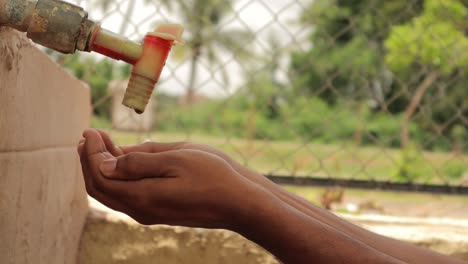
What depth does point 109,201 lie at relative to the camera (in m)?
0.69

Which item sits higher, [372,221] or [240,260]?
[372,221]

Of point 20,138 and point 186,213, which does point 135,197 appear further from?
point 20,138

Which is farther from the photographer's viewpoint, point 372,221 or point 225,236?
point 372,221

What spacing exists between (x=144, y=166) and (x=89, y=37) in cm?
15

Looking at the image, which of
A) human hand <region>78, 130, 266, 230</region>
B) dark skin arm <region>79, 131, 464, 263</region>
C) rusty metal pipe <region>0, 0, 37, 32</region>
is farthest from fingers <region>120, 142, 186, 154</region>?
rusty metal pipe <region>0, 0, 37, 32</region>

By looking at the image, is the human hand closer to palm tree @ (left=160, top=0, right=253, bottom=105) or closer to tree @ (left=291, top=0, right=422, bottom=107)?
palm tree @ (left=160, top=0, right=253, bottom=105)

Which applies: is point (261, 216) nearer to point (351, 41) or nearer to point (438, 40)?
point (438, 40)

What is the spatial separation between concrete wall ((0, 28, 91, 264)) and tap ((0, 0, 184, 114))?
0.13 feet

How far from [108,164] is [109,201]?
45 millimetres

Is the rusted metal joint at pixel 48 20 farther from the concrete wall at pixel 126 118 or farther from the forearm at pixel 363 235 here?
the concrete wall at pixel 126 118

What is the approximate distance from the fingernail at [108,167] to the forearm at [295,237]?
0.16m

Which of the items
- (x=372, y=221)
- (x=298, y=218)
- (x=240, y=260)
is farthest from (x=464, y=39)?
(x=298, y=218)

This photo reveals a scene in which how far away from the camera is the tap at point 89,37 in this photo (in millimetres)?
637

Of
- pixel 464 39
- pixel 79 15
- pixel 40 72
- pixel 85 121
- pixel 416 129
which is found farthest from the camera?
pixel 416 129
